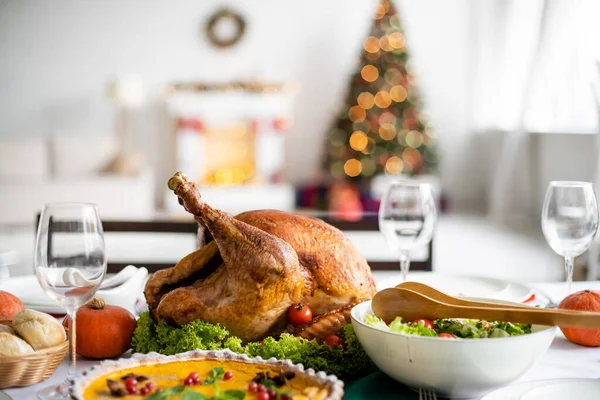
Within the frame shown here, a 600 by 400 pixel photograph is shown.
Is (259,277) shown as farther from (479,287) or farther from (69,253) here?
(479,287)

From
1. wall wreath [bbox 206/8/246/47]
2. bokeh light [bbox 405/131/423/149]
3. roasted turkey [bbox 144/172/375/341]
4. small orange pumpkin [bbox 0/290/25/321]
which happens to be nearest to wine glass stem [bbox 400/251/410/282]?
roasted turkey [bbox 144/172/375/341]

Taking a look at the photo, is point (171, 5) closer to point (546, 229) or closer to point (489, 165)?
point (489, 165)

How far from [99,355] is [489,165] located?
7.76 meters

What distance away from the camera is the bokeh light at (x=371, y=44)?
781 centimetres

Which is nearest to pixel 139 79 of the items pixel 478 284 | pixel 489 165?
pixel 489 165

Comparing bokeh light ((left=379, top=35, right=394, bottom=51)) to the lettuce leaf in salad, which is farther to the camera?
bokeh light ((left=379, top=35, right=394, bottom=51))

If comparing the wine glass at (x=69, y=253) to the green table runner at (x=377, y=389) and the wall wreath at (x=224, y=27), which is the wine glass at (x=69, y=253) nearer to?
the green table runner at (x=377, y=389)

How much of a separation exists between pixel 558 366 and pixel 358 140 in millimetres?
6668

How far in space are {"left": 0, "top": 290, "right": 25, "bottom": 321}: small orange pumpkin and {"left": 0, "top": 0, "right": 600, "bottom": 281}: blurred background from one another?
569 cm

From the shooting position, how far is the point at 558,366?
1.20 meters

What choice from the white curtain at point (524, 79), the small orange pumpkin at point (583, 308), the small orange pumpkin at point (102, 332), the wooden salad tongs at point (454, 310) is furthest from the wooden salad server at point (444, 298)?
the white curtain at point (524, 79)

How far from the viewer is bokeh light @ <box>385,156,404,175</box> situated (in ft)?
25.5

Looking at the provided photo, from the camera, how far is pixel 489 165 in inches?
334

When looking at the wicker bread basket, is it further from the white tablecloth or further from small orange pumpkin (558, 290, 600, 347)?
small orange pumpkin (558, 290, 600, 347)
